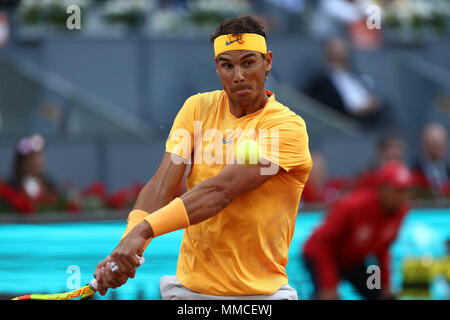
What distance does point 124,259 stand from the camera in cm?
262

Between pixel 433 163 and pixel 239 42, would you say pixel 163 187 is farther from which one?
pixel 433 163

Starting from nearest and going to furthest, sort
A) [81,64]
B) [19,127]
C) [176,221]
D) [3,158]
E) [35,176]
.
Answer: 1. [176,221]
2. [35,176]
3. [3,158]
4. [19,127]
5. [81,64]

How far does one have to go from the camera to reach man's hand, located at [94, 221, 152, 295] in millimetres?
2623

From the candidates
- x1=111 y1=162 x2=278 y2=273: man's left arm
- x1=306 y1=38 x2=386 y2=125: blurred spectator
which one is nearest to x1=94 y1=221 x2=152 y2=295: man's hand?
x1=111 y1=162 x2=278 y2=273: man's left arm

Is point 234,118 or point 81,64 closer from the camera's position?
point 234,118

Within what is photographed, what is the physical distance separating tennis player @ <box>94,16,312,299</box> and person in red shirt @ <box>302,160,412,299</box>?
6.29ft

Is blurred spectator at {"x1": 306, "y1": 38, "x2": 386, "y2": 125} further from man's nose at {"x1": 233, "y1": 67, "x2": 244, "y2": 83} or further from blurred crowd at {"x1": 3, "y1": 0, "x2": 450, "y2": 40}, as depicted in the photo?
man's nose at {"x1": 233, "y1": 67, "x2": 244, "y2": 83}

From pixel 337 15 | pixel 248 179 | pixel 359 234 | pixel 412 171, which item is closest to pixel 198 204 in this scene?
pixel 248 179

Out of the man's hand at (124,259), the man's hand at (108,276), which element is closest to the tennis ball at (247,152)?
the man's hand at (124,259)

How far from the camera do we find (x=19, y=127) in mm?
8203

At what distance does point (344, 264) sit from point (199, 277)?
7.64 feet

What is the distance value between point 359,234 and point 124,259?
2.67m
